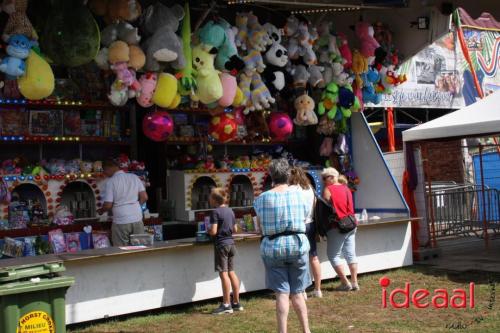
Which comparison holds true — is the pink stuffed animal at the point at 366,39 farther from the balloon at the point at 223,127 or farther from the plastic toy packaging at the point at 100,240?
the plastic toy packaging at the point at 100,240

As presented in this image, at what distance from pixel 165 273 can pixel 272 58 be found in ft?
12.1

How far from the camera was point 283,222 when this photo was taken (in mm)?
5703

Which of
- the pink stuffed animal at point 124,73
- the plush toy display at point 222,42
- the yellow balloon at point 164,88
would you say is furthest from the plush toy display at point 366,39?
the pink stuffed animal at point 124,73

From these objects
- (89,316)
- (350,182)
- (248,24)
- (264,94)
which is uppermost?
(248,24)

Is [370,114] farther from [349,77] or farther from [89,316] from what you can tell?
[89,316]

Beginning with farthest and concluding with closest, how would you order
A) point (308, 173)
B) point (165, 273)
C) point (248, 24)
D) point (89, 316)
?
point (308, 173) → point (248, 24) → point (165, 273) → point (89, 316)

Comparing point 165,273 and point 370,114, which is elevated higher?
point 370,114

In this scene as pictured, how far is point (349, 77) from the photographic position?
11.0 metres

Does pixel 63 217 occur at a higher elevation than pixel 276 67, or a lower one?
lower

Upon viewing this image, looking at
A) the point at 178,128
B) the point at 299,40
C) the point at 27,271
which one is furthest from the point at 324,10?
the point at 27,271

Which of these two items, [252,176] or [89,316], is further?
[252,176]

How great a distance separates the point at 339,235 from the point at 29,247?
12.6 feet

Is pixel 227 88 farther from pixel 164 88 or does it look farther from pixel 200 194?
pixel 200 194

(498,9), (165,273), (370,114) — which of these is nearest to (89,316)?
(165,273)
